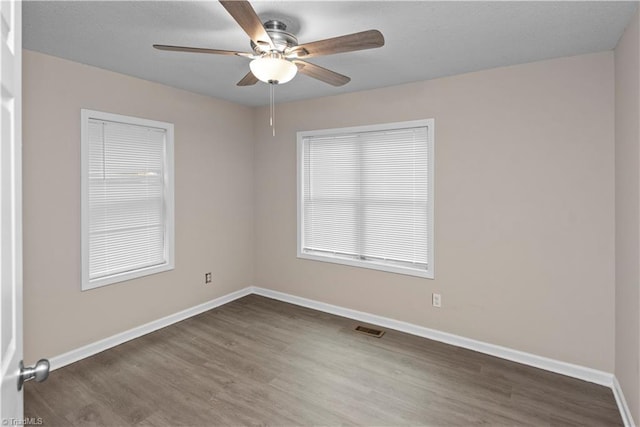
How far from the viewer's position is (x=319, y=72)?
7.57 feet

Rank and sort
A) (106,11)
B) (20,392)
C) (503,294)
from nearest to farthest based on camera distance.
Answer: (20,392)
(106,11)
(503,294)

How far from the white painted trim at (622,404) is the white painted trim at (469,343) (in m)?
0.08

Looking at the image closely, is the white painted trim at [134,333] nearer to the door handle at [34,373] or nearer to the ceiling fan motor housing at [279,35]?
the door handle at [34,373]

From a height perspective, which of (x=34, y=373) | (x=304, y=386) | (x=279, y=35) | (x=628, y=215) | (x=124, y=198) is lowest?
(x=304, y=386)

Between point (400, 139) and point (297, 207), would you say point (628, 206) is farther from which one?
point (297, 207)

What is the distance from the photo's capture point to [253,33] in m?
1.75

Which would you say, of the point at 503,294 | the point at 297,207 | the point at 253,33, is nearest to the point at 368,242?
the point at 297,207

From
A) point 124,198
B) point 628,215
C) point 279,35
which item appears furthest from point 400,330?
point 124,198

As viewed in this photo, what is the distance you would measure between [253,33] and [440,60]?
5.56 feet

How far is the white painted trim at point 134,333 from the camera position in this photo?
287 cm

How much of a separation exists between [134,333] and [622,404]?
13.1ft

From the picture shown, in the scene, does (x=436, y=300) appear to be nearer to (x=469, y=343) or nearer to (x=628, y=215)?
(x=469, y=343)

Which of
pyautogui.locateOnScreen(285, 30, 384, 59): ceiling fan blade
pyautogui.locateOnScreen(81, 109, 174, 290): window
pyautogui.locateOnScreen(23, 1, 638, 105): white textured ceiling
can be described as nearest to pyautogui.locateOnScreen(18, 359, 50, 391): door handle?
pyautogui.locateOnScreen(285, 30, 384, 59): ceiling fan blade

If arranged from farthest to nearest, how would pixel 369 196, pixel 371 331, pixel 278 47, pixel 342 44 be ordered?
pixel 369 196
pixel 371 331
pixel 278 47
pixel 342 44
